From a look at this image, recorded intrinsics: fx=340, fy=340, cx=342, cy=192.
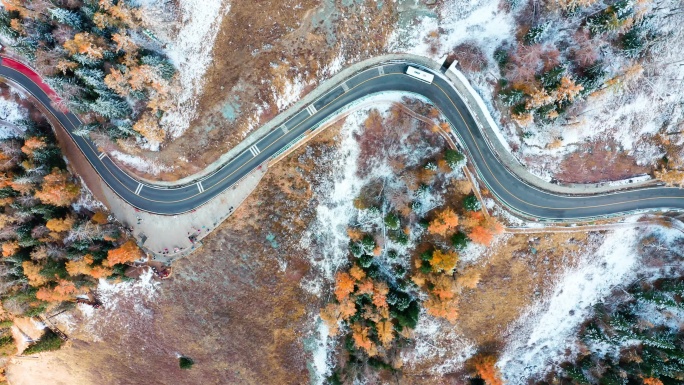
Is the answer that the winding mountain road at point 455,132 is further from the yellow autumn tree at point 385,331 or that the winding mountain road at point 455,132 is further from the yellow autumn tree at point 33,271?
the yellow autumn tree at point 385,331

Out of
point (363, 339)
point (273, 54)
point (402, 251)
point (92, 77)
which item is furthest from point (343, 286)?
point (92, 77)

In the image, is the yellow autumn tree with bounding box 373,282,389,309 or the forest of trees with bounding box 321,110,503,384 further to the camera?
the yellow autumn tree with bounding box 373,282,389,309

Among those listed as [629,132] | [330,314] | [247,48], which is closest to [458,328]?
[330,314]

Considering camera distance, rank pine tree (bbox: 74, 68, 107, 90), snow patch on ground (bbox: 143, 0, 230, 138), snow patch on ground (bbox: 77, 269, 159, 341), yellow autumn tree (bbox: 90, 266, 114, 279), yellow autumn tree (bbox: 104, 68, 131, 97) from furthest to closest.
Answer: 1. snow patch on ground (bbox: 77, 269, 159, 341)
2. yellow autumn tree (bbox: 90, 266, 114, 279)
3. snow patch on ground (bbox: 143, 0, 230, 138)
4. pine tree (bbox: 74, 68, 107, 90)
5. yellow autumn tree (bbox: 104, 68, 131, 97)

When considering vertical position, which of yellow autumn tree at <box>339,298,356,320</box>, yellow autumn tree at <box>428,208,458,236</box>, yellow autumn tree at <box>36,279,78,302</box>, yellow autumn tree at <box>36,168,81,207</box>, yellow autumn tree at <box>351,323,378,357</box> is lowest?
yellow autumn tree at <box>351,323,378,357</box>

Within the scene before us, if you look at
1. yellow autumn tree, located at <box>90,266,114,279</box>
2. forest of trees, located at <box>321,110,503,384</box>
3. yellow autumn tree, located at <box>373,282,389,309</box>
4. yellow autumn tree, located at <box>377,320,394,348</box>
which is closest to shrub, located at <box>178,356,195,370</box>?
→ yellow autumn tree, located at <box>90,266,114,279</box>

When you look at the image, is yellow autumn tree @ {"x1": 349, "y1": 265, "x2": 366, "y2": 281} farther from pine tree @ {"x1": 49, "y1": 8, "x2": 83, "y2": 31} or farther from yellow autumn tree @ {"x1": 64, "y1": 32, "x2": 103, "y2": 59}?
pine tree @ {"x1": 49, "y1": 8, "x2": 83, "y2": 31}

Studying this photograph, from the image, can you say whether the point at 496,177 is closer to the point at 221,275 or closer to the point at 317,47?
the point at 317,47

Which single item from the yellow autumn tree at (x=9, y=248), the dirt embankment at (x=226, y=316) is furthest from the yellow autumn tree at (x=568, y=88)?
the yellow autumn tree at (x=9, y=248)

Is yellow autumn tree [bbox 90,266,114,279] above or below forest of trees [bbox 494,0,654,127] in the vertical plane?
below
